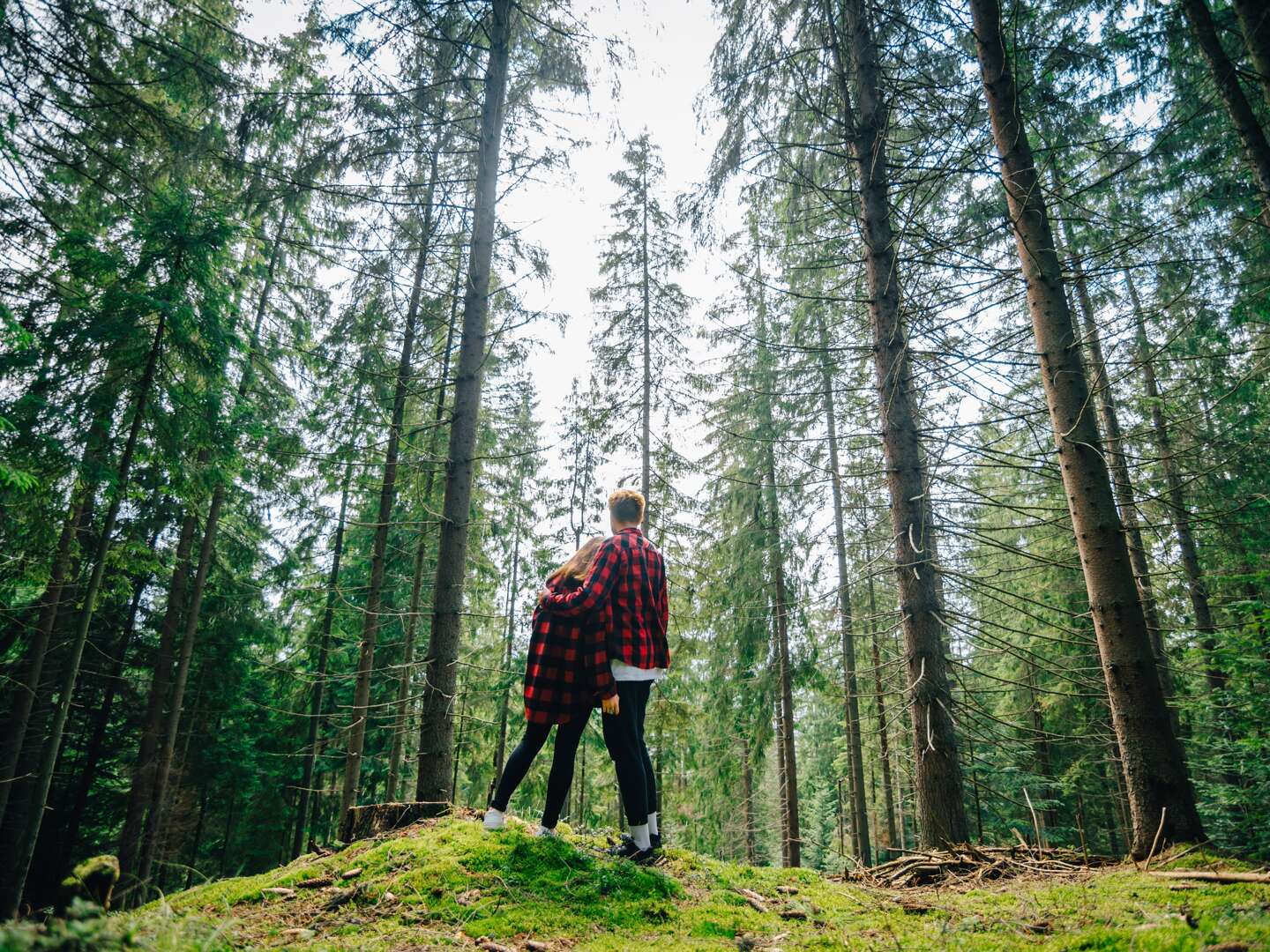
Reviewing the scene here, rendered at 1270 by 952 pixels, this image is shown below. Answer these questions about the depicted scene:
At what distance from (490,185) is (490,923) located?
6.82 metres

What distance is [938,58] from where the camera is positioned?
627 centimetres

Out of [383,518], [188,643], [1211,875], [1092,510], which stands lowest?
[1211,875]

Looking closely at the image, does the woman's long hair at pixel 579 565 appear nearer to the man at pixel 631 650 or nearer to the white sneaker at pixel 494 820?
the man at pixel 631 650

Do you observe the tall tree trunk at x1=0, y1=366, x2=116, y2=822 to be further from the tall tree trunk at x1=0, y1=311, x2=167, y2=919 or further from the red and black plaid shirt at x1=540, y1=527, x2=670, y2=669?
the red and black plaid shirt at x1=540, y1=527, x2=670, y2=669

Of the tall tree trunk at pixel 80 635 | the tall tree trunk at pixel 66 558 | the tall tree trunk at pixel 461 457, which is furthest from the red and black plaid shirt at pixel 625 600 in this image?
the tall tree trunk at pixel 66 558

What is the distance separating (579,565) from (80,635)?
5582 millimetres

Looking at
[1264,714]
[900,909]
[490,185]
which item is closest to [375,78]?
[490,185]

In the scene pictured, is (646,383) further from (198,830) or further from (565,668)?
(198,830)

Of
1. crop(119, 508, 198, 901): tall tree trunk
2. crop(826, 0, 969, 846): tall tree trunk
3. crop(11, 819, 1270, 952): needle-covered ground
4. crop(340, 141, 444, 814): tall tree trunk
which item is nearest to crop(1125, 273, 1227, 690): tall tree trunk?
crop(826, 0, 969, 846): tall tree trunk

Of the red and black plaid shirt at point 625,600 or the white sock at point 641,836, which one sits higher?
the red and black plaid shirt at point 625,600

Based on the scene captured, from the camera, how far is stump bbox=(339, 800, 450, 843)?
15.8 feet

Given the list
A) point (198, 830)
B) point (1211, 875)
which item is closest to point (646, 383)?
point (1211, 875)

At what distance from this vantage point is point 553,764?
4039 millimetres

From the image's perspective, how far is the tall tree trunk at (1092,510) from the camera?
348 centimetres
